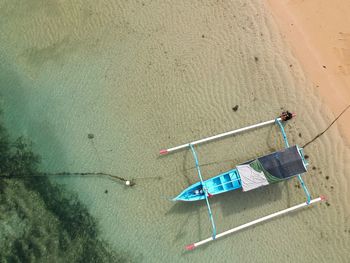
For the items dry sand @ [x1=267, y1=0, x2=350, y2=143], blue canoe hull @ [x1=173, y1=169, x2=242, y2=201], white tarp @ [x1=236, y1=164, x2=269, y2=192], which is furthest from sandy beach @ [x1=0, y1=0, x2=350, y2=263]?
white tarp @ [x1=236, y1=164, x2=269, y2=192]

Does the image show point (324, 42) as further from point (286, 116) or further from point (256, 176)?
point (256, 176)

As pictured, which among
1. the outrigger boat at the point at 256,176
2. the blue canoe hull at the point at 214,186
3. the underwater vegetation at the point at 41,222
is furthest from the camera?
the underwater vegetation at the point at 41,222

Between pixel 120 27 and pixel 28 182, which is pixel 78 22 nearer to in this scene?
pixel 120 27

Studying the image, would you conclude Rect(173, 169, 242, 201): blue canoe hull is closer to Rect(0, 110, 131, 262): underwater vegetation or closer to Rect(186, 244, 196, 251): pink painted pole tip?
Rect(186, 244, 196, 251): pink painted pole tip

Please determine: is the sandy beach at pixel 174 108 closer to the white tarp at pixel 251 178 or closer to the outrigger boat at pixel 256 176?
the outrigger boat at pixel 256 176

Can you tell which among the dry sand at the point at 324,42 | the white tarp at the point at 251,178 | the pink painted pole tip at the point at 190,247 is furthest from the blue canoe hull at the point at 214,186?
the dry sand at the point at 324,42

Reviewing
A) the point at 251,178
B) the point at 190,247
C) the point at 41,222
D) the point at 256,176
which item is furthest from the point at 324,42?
the point at 41,222

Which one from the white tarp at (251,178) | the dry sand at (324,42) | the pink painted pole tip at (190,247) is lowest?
the pink painted pole tip at (190,247)
